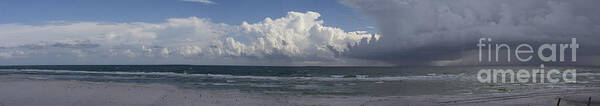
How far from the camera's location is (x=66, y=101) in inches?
632

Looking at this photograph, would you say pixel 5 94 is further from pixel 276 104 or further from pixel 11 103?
Result: pixel 276 104

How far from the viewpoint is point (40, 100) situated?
16141 mm

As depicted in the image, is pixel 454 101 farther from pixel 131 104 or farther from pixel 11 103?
pixel 11 103

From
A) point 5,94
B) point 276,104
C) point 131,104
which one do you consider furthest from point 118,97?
point 276,104

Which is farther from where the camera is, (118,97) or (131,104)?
(118,97)

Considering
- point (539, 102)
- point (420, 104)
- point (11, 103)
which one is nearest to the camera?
point (11, 103)

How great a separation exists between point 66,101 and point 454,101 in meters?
16.3

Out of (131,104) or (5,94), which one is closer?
(131,104)

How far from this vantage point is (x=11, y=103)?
598 inches

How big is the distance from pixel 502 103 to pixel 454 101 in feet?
6.29

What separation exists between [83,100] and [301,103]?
891 cm

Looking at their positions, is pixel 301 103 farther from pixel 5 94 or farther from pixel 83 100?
pixel 5 94

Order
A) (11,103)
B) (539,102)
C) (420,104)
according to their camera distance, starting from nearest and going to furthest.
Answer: (11,103)
(420,104)
(539,102)

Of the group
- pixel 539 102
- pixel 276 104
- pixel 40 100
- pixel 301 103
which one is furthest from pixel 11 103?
pixel 539 102
